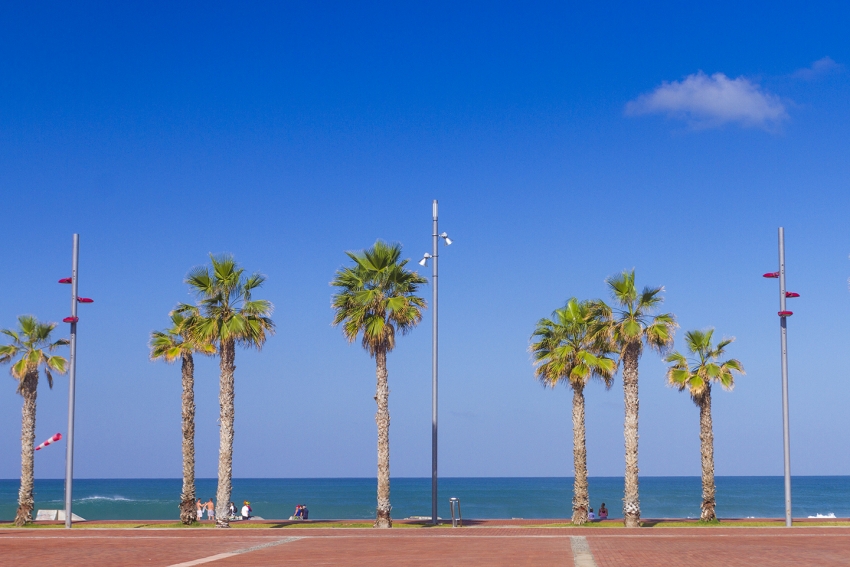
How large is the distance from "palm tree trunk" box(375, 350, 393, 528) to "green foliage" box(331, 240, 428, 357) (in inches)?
41.5

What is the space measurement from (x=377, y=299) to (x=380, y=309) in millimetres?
389

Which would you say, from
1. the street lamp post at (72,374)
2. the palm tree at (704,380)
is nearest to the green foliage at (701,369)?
the palm tree at (704,380)

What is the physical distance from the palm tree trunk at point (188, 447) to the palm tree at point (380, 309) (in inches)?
256

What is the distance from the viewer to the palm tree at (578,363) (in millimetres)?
36438

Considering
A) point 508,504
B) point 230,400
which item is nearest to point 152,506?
point 508,504

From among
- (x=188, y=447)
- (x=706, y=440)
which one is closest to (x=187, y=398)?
(x=188, y=447)

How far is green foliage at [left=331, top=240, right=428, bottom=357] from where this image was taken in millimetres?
34844

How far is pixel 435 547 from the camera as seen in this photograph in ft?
83.4

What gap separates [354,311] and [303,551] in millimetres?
12354

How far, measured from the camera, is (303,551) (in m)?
24.3

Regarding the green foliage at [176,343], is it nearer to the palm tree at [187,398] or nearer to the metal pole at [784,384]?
the palm tree at [187,398]

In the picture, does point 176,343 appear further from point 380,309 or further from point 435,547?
point 435,547

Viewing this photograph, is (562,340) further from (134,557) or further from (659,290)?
(134,557)

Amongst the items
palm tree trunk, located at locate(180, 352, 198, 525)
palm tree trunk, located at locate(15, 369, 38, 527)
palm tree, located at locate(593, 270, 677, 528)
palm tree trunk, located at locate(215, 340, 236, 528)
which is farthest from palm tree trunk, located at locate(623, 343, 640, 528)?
palm tree trunk, located at locate(15, 369, 38, 527)
